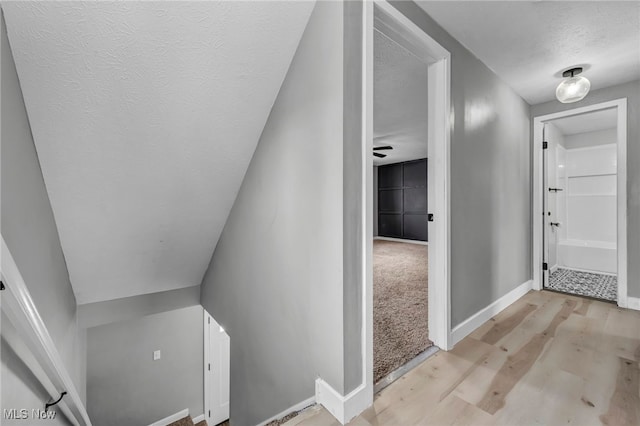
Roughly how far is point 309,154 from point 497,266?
6.83 feet

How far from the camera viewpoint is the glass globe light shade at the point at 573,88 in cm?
226

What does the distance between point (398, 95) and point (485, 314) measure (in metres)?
2.26

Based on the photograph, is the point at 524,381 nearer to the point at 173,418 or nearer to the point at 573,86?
the point at 573,86

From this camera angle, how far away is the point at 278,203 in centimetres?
180

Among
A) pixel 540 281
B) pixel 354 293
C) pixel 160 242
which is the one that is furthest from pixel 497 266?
pixel 160 242

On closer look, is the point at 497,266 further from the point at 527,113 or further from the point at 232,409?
the point at 232,409

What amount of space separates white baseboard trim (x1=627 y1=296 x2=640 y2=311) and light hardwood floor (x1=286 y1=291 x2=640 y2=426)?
0.44 metres

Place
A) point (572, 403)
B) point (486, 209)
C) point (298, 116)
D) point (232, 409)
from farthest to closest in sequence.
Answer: point (232, 409), point (486, 209), point (298, 116), point (572, 403)

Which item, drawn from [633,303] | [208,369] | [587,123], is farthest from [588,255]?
[208,369]

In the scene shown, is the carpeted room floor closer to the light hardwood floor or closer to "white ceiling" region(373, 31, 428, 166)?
the light hardwood floor

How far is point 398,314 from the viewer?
245cm

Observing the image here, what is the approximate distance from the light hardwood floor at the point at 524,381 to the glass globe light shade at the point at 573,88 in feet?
6.23

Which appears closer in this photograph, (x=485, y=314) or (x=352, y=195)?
(x=352, y=195)
